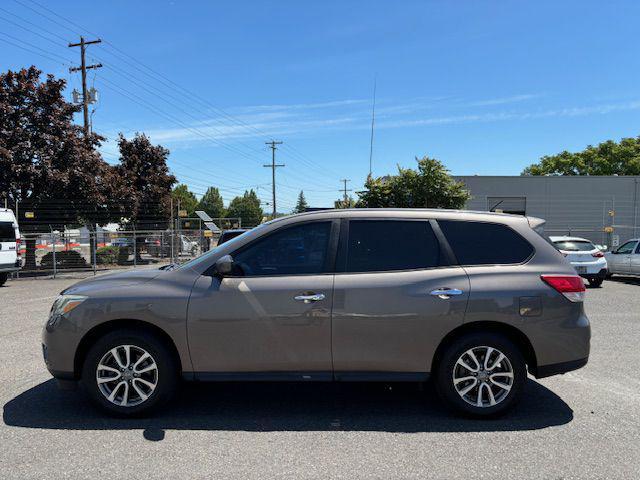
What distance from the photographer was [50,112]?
826 inches

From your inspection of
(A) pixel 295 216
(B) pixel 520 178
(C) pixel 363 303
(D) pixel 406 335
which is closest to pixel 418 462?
(D) pixel 406 335

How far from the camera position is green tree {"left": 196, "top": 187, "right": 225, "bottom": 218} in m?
110

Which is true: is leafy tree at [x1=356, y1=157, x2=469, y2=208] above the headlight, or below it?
above

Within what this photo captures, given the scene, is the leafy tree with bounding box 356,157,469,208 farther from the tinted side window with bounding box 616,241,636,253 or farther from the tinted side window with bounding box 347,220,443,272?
the tinted side window with bounding box 347,220,443,272

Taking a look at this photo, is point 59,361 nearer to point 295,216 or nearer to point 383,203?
point 295,216

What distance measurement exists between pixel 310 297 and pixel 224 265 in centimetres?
77

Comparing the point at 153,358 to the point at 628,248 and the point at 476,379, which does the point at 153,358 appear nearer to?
the point at 476,379

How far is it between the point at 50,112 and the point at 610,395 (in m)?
22.5

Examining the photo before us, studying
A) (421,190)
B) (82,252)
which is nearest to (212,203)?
(82,252)

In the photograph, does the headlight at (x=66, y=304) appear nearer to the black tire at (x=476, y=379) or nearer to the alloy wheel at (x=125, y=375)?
the alloy wheel at (x=125, y=375)

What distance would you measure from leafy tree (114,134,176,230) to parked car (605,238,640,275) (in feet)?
73.1

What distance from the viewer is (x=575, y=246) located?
15.1m

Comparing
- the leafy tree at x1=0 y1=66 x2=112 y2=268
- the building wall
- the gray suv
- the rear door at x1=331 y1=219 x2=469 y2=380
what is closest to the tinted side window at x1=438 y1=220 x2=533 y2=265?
the gray suv

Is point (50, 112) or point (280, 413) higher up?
point (50, 112)
